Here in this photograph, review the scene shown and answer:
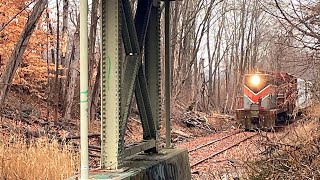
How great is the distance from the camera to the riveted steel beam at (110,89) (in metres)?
4.93

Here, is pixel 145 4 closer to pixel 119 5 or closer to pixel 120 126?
pixel 119 5

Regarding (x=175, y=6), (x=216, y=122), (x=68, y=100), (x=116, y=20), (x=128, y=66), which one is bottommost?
(x=216, y=122)

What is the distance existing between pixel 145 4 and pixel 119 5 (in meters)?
1.24

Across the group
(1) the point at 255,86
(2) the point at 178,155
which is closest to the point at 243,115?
(1) the point at 255,86

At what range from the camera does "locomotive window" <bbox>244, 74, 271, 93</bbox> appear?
25203mm

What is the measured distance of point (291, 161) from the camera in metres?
7.06

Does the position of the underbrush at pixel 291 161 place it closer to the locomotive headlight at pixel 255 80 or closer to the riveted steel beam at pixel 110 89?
the riveted steel beam at pixel 110 89

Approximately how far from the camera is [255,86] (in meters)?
25.6

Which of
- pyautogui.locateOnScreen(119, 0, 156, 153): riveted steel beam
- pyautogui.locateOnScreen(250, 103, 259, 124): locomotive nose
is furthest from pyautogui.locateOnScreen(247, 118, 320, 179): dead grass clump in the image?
pyautogui.locateOnScreen(250, 103, 259, 124): locomotive nose

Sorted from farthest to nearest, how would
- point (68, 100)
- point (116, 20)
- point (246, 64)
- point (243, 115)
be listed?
point (246, 64) → point (243, 115) → point (68, 100) → point (116, 20)

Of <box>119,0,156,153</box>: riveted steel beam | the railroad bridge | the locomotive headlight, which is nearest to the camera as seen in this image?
the railroad bridge

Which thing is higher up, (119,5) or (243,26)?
(243,26)

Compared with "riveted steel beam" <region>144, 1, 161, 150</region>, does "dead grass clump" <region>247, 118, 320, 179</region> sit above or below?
below

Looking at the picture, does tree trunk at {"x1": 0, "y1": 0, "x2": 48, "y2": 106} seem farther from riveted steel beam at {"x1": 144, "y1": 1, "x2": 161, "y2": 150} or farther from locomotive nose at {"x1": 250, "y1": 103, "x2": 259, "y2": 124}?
locomotive nose at {"x1": 250, "y1": 103, "x2": 259, "y2": 124}
